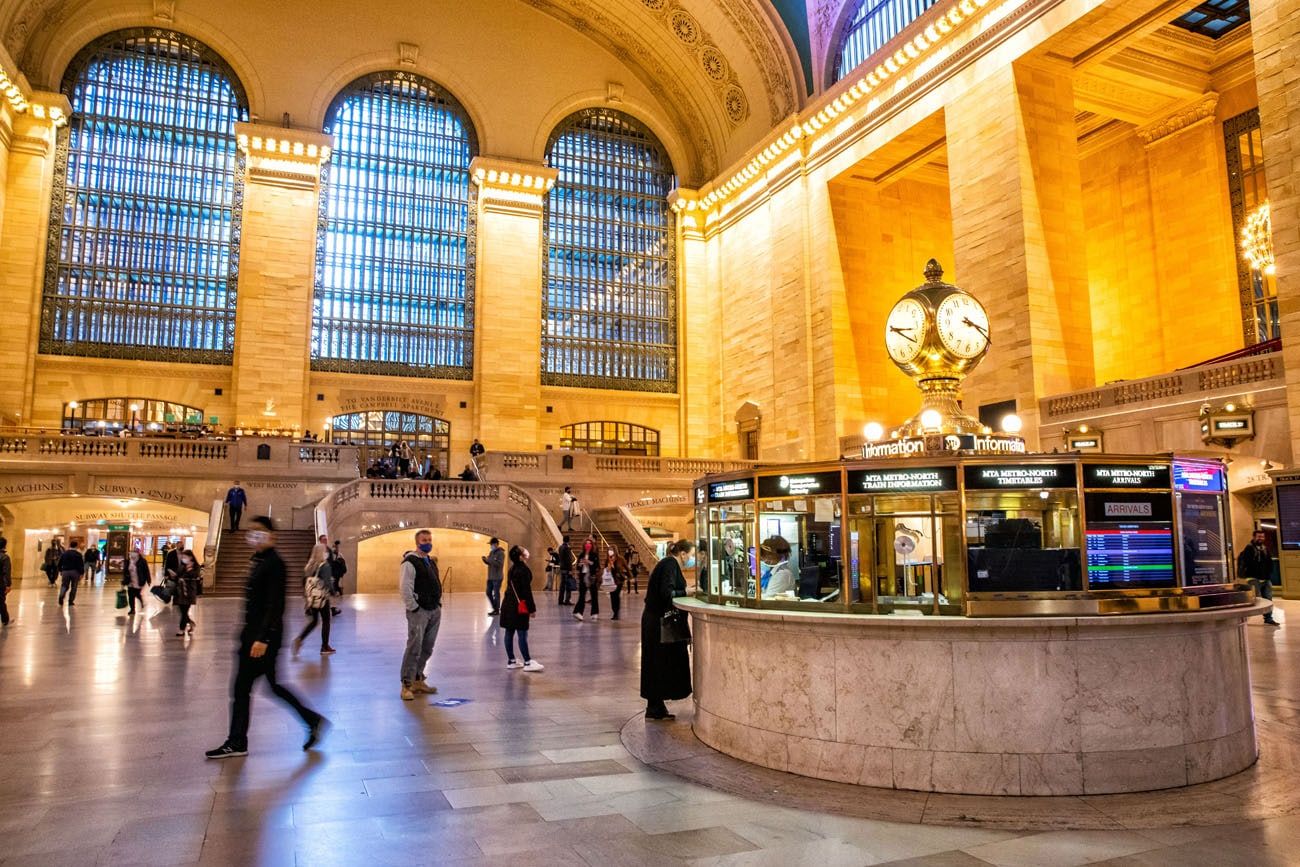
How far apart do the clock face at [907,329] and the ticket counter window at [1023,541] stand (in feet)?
6.16

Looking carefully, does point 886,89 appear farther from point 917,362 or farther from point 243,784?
point 243,784

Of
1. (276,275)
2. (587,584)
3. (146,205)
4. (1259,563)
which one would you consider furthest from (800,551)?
(146,205)

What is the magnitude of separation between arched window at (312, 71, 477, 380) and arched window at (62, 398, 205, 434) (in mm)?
4314

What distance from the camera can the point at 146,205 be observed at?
2816 centimetres

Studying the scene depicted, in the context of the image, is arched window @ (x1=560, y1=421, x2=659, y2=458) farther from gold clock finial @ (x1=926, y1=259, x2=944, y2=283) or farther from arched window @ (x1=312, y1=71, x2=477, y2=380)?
gold clock finial @ (x1=926, y1=259, x2=944, y2=283)

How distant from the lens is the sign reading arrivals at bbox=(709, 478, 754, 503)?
577 cm

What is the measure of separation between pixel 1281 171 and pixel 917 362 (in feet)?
39.6

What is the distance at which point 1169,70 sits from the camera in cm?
2261

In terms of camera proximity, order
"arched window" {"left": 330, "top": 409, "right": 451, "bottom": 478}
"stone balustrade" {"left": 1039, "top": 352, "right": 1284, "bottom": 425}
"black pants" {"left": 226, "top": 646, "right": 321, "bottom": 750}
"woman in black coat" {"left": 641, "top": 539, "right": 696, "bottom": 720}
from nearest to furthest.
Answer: "black pants" {"left": 226, "top": 646, "right": 321, "bottom": 750} → "woman in black coat" {"left": 641, "top": 539, "right": 696, "bottom": 720} → "stone balustrade" {"left": 1039, "top": 352, "right": 1284, "bottom": 425} → "arched window" {"left": 330, "top": 409, "right": 451, "bottom": 478}

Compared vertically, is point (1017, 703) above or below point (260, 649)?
below

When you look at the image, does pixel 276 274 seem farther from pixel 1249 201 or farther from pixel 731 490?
pixel 1249 201

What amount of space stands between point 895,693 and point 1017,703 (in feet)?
2.03

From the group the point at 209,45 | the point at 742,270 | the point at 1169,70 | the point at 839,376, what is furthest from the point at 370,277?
the point at 1169,70

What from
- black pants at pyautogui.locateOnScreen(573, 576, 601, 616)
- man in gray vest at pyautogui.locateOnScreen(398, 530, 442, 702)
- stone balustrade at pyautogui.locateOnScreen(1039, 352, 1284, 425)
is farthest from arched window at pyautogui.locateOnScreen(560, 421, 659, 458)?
man in gray vest at pyautogui.locateOnScreen(398, 530, 442, 702)
